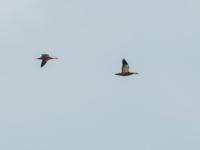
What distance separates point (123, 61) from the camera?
164 m

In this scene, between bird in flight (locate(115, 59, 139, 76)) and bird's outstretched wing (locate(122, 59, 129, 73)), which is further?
bird's outstretched wing (locate(122, 59, 129, 73))

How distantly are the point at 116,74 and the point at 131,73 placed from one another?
7.07ft

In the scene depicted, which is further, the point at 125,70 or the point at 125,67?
the point at 125,67

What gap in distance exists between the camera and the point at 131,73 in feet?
530

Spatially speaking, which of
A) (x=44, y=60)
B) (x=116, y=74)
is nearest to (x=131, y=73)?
(x=116, y=74)

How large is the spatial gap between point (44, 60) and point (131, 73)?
802 inches

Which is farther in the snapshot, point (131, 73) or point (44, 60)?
point (44, 60)

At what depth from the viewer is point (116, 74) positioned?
161375 mm

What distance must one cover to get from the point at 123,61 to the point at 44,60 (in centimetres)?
1794

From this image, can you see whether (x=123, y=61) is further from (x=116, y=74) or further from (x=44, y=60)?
(x=44, y=60)

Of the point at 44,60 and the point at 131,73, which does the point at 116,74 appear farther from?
the point at 44,60

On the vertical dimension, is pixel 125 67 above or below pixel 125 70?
above

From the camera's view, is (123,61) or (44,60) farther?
(44,60)

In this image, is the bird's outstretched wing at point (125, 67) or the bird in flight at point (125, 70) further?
the bird's outstretched wing at point (125, 67)
